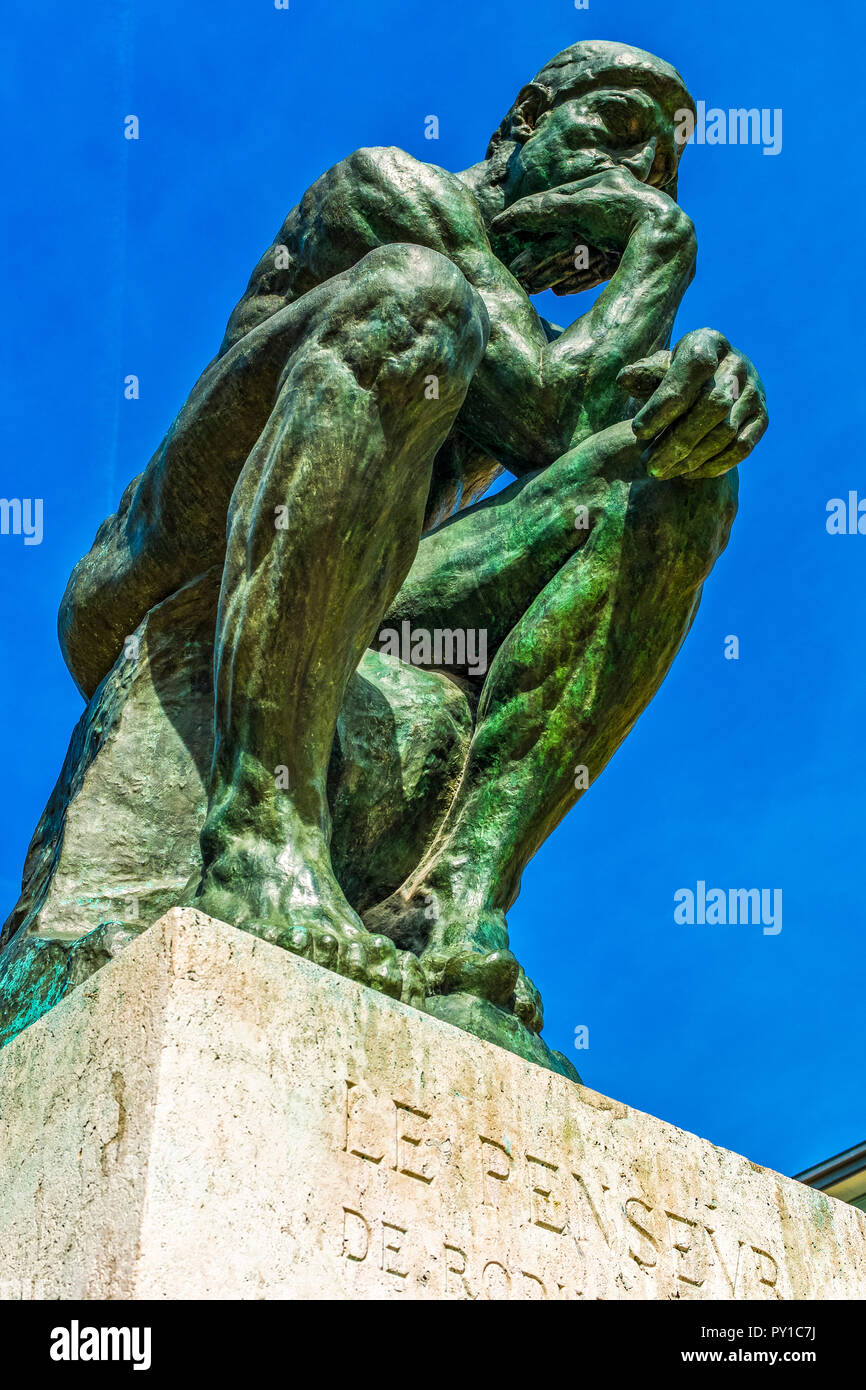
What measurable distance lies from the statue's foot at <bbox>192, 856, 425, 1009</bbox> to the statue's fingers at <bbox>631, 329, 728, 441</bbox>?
1.48m

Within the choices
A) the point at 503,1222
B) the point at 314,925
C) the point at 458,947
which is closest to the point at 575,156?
the point at 458,947

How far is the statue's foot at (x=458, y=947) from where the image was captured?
4.02 meters

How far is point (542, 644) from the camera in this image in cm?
463

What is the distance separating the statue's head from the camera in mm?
5422

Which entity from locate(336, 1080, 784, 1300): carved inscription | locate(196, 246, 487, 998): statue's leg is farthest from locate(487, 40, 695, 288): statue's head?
locate(336, 1080, 784, 1300): carved inscription

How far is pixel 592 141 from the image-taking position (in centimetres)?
545

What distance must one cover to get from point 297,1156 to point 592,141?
Answer: 3658 millimetres

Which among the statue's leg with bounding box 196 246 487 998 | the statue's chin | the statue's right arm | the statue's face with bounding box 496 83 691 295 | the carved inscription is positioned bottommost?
the carved inscription

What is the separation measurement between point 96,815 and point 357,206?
1909 mm

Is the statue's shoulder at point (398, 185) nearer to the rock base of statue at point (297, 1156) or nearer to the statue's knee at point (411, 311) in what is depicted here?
the statue's knee at point (411, 311)

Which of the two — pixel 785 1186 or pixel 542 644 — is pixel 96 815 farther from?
pixel 785 1186

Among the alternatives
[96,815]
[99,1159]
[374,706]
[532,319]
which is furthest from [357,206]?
[99,1159]

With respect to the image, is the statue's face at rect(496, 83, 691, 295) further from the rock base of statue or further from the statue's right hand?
the rock base of statue

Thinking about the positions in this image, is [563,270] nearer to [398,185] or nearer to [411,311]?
[398,185]
